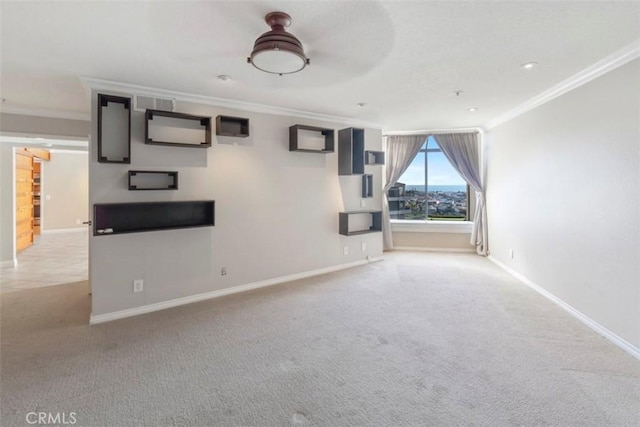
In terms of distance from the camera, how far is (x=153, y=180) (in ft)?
11.3

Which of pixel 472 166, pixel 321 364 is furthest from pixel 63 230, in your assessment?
pixel 472 166

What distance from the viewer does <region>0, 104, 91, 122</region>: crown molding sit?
13.3ft

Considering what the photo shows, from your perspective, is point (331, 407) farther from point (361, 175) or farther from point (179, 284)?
point (361, 175)

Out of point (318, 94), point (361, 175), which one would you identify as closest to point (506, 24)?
point (318, 94)

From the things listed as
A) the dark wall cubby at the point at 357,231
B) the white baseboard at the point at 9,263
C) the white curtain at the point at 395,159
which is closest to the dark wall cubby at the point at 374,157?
the dark wall cubby at the point at 357,231

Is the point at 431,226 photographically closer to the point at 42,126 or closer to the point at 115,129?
the point at 115,129

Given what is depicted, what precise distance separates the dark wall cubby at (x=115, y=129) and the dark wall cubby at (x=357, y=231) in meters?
3.00

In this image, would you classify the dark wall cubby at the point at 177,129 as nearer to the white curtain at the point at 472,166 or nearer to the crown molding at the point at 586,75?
the crown molding at the point at 586,75

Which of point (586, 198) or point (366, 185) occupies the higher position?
point (366, 185)

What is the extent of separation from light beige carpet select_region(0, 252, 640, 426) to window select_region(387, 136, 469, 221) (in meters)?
2.94

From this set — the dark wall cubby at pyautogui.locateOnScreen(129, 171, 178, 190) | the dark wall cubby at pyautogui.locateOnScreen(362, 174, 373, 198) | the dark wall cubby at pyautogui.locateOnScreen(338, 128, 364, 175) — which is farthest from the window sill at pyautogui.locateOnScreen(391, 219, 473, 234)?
the dark wall cubby at pyautogui.locateOnScreen(129, 171, 178, 190)

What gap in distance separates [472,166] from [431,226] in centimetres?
140

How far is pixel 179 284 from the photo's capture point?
3619 mm

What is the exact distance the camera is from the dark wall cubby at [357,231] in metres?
4.87
